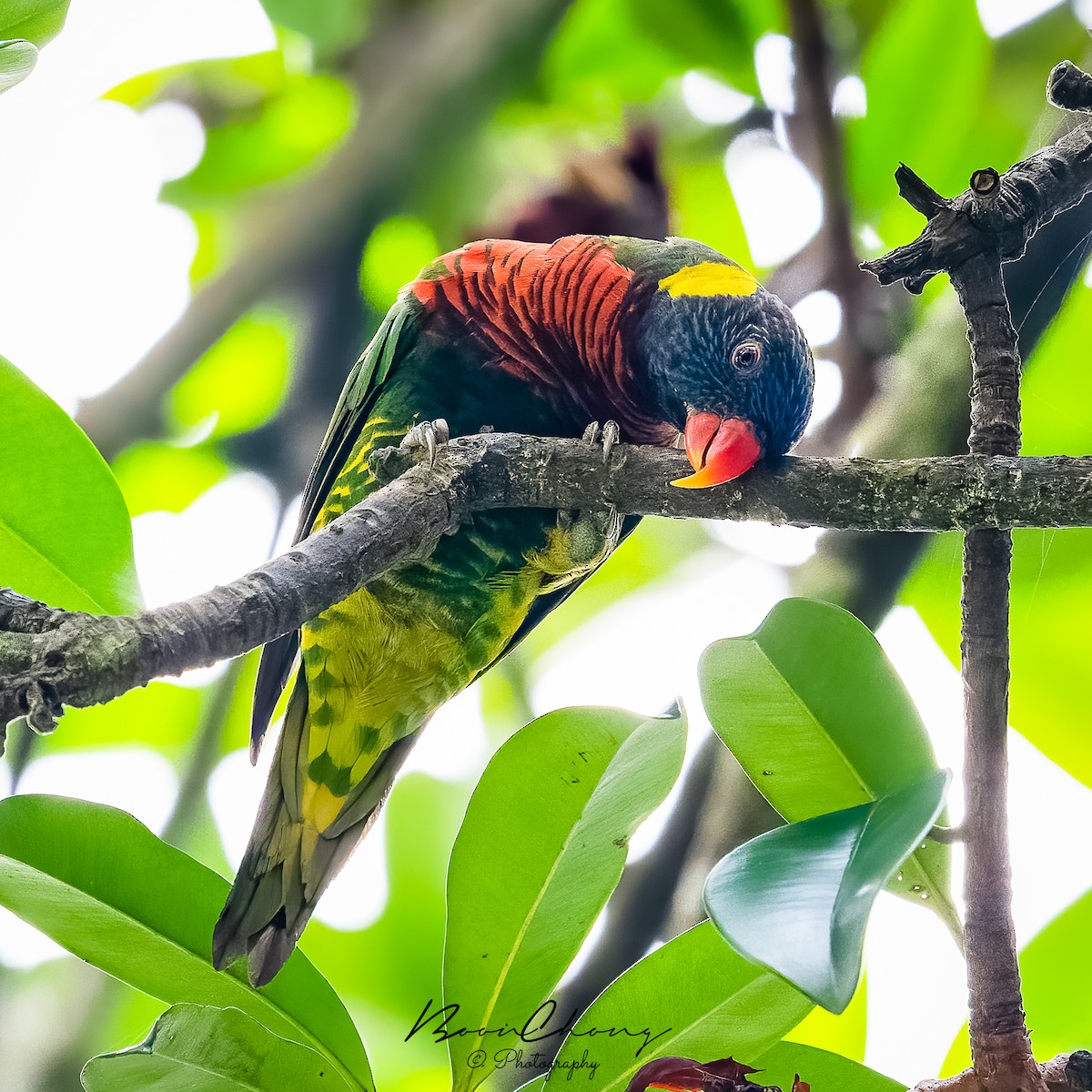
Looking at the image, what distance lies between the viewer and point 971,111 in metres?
1.43

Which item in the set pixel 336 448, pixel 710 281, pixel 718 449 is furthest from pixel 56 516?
pixel 710 281

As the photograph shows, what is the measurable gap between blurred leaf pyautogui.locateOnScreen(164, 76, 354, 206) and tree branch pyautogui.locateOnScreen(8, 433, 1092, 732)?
0.91 metres

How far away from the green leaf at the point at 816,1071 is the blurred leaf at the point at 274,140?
5.02 ft

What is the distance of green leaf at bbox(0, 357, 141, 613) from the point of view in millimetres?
950

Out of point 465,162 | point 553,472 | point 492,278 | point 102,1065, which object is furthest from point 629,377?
point 102,1065

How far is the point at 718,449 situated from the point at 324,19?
3.86ft

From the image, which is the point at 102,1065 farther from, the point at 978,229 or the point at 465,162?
the point at 465,162

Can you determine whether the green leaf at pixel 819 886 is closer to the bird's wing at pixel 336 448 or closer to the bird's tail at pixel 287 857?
the bird's tail at pixel 287 857

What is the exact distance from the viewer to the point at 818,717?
0.82 m

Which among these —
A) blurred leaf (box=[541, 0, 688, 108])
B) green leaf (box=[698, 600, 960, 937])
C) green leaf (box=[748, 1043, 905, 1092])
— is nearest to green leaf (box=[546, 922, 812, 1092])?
green leaf (box=[748, 1043, 905, 1092])

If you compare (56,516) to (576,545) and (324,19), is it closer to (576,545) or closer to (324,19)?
(576,545)

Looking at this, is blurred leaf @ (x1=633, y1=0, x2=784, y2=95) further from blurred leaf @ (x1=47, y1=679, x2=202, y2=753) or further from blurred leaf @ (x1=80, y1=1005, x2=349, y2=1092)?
blurred leaf @ (x1=80, y1=1005, x2=349, y2=1092)

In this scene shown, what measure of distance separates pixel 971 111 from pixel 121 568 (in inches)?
54.8

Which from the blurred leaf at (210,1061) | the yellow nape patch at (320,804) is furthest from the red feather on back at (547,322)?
the blurred leaf at (210,1061)
